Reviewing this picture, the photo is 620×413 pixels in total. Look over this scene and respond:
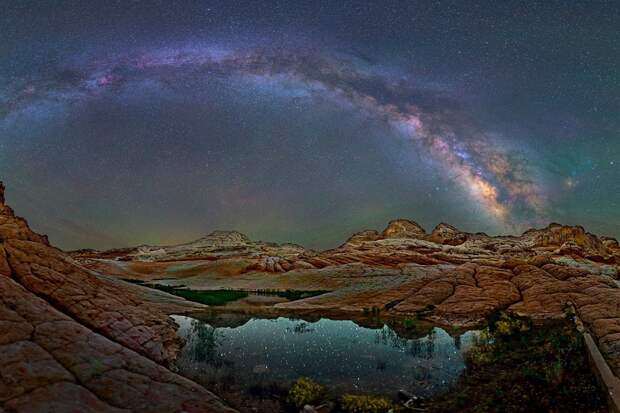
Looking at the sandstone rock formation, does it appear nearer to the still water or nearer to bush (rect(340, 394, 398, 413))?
the still water

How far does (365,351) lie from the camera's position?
23047 millimetres

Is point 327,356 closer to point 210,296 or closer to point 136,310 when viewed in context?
point 136,310

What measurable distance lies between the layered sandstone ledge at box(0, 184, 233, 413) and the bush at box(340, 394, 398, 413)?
4694 millimetres

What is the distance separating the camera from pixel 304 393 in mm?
15523

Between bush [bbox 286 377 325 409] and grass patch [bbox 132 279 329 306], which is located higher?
grass patch [bbox 132 279 329 306]

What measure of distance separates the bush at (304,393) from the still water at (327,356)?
4.28 ft

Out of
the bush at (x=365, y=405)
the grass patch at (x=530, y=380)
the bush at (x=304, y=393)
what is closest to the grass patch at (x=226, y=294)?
the bush at (x=304, y=393)

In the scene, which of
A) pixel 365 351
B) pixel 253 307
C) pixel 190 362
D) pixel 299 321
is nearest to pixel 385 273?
pixel 253 307

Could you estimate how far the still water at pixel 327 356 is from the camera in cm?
1795

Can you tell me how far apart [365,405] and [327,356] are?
23.6ft

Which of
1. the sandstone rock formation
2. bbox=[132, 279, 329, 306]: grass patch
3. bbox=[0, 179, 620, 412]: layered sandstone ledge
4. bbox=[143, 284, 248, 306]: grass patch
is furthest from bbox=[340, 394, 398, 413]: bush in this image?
bbox=[132, 279, 329, 306]: grass patch

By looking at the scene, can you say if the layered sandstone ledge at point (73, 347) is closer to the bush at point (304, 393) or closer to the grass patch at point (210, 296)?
the bush at point (304, 393)

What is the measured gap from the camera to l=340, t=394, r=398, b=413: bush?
1462 cm

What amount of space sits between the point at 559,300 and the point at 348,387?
1071 inches
